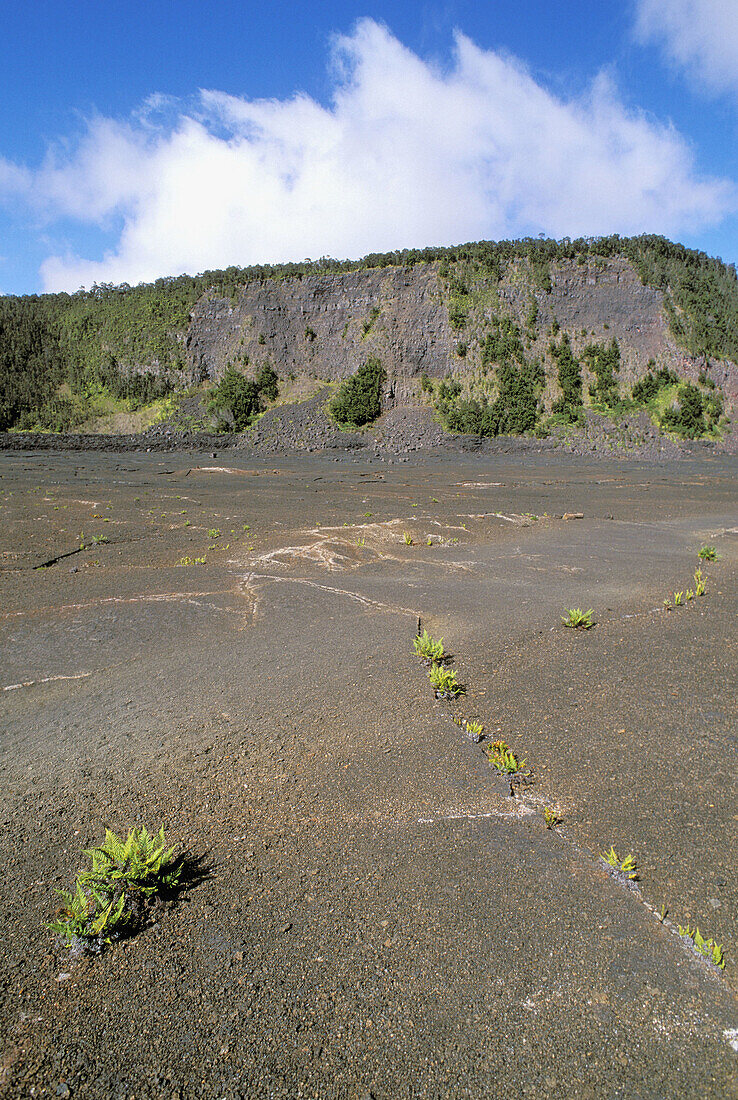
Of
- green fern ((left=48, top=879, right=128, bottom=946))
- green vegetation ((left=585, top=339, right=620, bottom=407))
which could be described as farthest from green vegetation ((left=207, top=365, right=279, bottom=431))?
green fern ((left=48, top=879, right=128, bottom=946))

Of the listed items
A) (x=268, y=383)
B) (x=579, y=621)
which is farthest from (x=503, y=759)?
(x=268, y=383)

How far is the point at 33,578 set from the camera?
1060cm

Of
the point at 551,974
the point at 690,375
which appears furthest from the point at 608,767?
the point at 690,375

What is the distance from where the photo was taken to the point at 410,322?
51375 millimetres

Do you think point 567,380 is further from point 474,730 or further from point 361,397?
point 474,730

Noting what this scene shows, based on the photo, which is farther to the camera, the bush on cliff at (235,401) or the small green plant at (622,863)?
the bush on cliff at (235,401)

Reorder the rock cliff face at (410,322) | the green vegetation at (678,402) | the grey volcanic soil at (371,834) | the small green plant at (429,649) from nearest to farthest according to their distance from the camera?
1. the grey volcanic soil at (371,834)
2. the small green plant at (429,649)
3. the green vegetation at (678,402)
4. the rock cliff face at (410,322)

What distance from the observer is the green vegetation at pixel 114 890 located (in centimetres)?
299

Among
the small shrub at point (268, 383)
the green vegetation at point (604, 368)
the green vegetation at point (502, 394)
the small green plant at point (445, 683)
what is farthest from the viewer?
the small shrub at point (268, 383)

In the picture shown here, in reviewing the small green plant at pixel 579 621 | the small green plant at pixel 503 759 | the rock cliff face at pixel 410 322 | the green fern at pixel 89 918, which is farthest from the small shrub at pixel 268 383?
the green fern at pixel 89 918

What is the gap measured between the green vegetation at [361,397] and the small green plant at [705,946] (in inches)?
1830

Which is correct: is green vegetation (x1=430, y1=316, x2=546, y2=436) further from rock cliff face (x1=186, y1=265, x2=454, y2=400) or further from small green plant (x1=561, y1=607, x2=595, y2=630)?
small green plant (x1=561, y1=607, x2=595, y2=630)

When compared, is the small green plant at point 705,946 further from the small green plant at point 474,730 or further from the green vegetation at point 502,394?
the green vegetation at point 502,394

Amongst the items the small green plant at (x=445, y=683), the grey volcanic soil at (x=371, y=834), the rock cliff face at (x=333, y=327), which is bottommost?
the grey volcanic soil at (x=371, y=834)
